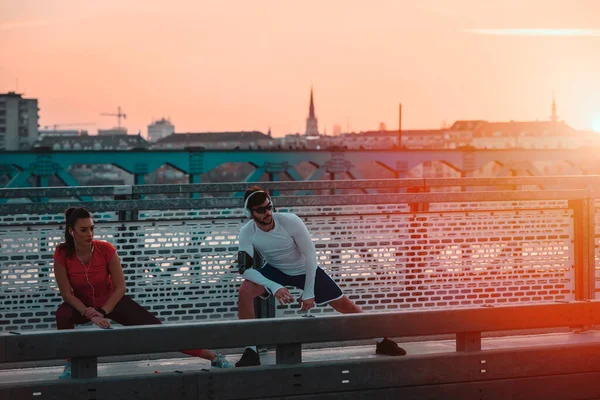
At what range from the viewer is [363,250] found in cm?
1009

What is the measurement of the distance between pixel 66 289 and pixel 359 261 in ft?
10.5

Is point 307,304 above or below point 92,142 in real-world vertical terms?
below

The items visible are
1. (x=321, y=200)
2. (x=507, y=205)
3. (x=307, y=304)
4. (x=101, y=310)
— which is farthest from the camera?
(x=507, y=205)

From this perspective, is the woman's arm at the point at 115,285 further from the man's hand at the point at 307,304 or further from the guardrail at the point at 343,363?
the man's hand at the point at 307,304

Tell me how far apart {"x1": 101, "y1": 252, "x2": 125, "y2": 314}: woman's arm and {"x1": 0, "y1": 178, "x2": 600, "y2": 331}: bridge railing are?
1448 mm

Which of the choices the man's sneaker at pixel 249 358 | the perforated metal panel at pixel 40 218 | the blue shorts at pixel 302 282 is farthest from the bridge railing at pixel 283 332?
the perforated metal panel at pixel 40 218

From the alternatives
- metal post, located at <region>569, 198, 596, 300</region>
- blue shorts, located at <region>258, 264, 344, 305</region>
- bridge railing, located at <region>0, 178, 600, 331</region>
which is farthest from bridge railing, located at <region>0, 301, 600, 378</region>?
metal post, located at <region>569, 198, 596, 300</region>

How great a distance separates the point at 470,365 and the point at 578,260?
3.25 meters

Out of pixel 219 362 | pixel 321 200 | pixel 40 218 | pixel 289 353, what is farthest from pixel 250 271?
pixel 40 218

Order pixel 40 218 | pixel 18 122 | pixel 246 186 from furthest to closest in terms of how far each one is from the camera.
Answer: pixel 18 122
pixel 246 186
pixel 40 218

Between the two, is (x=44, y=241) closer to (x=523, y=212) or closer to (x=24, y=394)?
(x=24, y=394)

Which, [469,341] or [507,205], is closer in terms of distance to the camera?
[469,341]

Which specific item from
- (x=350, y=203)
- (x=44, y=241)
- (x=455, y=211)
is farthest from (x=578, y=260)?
(x=44, y=241)

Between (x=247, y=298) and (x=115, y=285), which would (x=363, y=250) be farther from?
(x=115, y=285)
